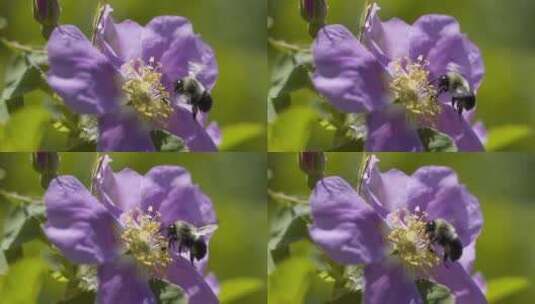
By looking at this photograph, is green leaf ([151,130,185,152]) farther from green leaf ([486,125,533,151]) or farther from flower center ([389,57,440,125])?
green leaf ([486,125,533,151])

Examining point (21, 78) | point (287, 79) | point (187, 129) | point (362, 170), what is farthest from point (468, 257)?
point (21, 78)

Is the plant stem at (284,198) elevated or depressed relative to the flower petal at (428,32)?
depressed

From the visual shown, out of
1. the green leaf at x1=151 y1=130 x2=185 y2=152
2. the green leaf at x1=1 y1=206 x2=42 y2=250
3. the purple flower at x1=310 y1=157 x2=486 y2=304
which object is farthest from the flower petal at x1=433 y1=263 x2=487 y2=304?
the green leaf at x1=1 y1=206 x2=42 y2=250

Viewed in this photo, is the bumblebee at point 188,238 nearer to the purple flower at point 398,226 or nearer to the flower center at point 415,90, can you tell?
the purple flower at point 398,226

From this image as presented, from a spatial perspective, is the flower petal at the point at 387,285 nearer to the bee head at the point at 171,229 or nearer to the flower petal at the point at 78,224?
the bee head at the point at 171,229

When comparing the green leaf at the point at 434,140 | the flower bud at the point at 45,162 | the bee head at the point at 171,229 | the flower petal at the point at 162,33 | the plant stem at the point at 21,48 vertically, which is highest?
the flower petal at the point at 162,33

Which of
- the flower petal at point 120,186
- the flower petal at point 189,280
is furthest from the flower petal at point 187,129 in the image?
the flower petal at point 189,280

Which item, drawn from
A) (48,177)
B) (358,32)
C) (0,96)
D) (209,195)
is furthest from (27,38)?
(358,32)

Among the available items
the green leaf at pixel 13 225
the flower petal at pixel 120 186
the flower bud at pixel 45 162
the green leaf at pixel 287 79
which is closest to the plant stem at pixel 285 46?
the green leaf at pixel 287 79
